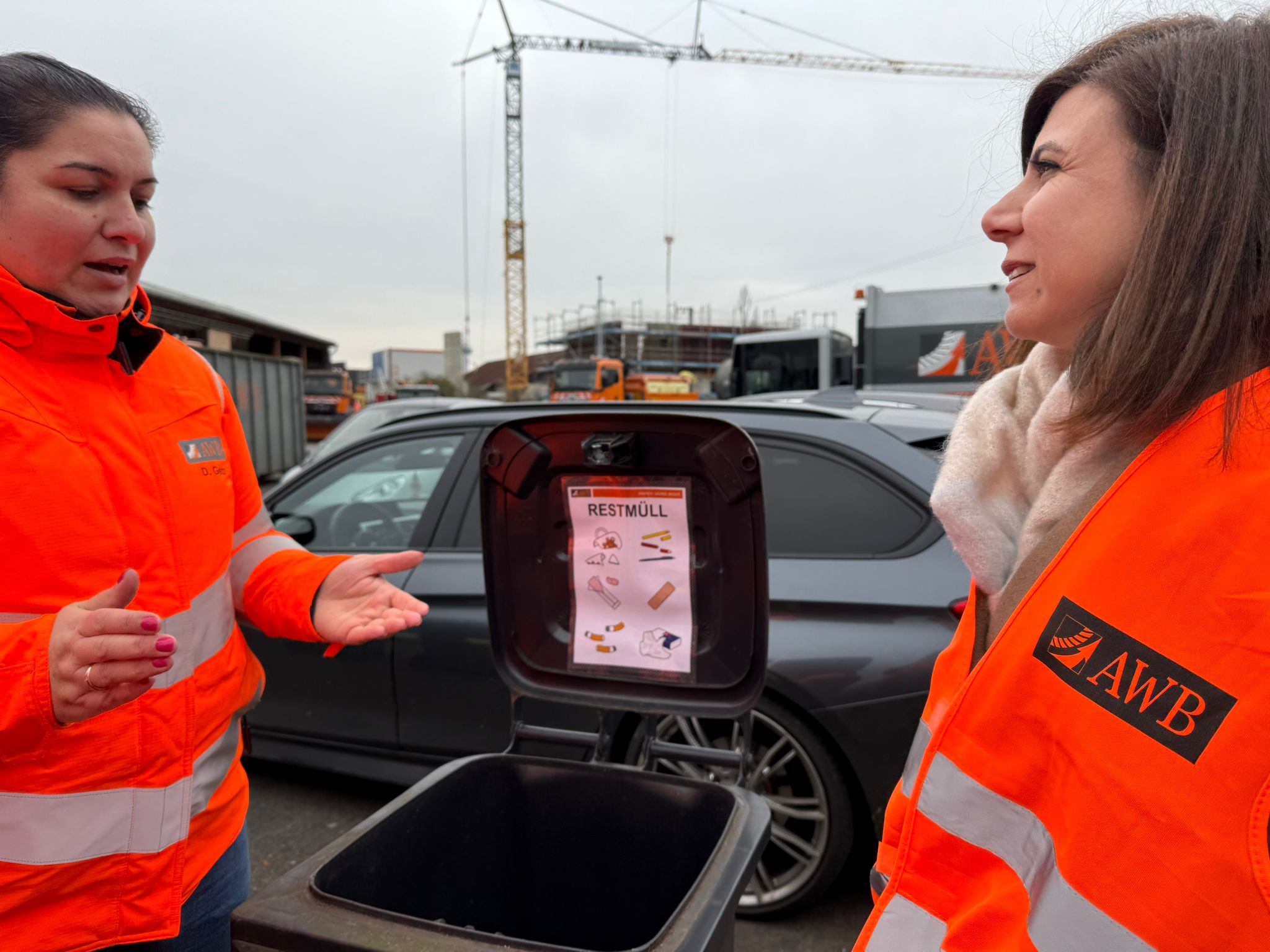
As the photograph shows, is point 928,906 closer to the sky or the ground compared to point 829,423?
closer to the ground

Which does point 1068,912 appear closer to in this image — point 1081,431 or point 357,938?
point 1081,431

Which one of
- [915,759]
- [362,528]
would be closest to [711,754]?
[915,759]

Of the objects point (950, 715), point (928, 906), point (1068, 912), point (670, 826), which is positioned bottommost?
point (670, 826)

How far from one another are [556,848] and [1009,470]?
1193 millimetres

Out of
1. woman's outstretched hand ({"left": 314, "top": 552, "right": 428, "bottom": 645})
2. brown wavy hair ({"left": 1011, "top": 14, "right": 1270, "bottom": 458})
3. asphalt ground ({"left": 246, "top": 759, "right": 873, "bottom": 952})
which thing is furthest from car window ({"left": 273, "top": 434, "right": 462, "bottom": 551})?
brown wavy hair ({"left": 1011, "top": 14, "right": 1270, "bottom": 458})

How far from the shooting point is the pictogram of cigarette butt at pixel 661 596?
5.23 feet

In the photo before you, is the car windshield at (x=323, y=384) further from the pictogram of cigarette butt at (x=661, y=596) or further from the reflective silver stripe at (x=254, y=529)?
the pictogram of cigarette butt at (x=661, y=596)

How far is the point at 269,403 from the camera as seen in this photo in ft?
52.3

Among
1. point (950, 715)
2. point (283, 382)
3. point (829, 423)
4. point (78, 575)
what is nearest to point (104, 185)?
point (78, 575)

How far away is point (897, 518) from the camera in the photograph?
2.69m

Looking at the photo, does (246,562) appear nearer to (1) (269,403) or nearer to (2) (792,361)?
(1) (269,403)

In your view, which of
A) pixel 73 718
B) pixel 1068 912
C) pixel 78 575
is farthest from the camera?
pixel 78 575

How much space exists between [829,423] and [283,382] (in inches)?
643

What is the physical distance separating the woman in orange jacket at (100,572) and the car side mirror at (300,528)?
2.01 meters
